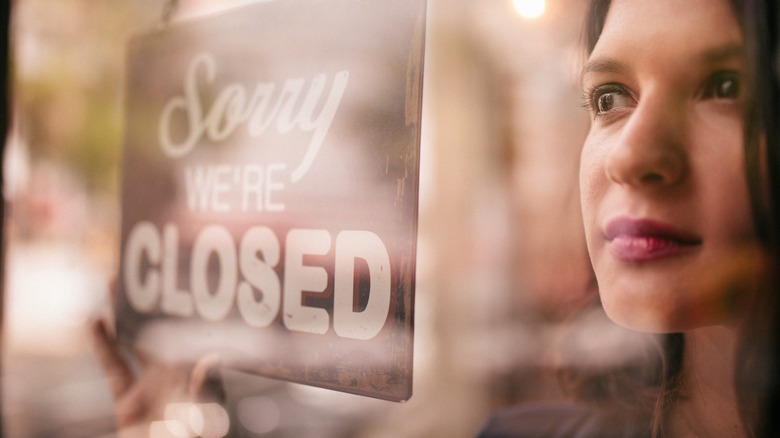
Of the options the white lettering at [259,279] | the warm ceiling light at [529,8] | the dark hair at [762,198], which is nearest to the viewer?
the dark hair at [762,198]

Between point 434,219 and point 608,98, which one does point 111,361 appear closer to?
point 434,219

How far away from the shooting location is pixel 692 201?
21.5 inches

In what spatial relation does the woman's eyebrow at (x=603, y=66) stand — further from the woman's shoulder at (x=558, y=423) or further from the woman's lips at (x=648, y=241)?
the woman's shoulder at (x=558, y=423)

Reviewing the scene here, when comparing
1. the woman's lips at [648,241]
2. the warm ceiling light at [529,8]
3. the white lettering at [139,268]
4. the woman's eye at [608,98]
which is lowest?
the white lettering at [139,268]

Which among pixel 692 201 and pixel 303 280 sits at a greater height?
pixel 692 201

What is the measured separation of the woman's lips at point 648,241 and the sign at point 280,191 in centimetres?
23

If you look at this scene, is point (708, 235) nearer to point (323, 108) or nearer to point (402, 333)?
point (402, 333)

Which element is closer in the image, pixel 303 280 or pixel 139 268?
pixel 303 280

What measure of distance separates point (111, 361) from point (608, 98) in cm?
95

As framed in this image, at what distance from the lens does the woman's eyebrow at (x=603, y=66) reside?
0.59 m

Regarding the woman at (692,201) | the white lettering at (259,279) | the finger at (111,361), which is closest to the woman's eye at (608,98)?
the woman at (692,201)

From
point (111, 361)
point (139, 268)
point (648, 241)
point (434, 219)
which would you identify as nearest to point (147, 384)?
point (111, 361)

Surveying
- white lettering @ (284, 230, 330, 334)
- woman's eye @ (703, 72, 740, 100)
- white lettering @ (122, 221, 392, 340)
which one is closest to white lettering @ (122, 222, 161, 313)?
white lettering @ (122, 221, 392, 340)

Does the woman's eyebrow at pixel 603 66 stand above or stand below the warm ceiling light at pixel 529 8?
below
